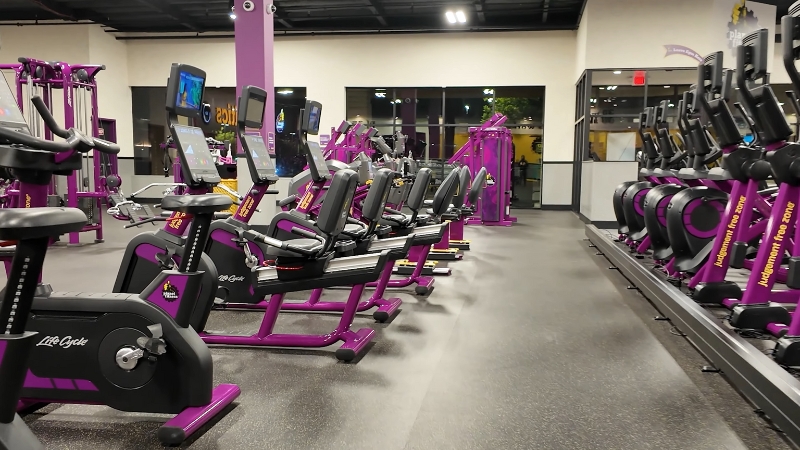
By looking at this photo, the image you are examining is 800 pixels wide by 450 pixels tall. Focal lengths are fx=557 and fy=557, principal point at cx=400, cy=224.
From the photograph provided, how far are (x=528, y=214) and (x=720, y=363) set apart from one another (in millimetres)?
9851

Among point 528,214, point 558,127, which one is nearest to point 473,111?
point 558,127

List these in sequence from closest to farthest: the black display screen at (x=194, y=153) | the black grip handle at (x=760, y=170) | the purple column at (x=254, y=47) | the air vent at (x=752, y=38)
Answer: the black display screen at (x=194, y=153) → the air vent at (x=752, y=38) → the black grip handle at (x=760, y=170) → the purple column at (x=254, y=47)

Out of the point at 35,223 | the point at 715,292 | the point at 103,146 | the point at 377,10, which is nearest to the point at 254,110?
the point at 103,146

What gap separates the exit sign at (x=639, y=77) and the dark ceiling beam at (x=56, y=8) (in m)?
11.9

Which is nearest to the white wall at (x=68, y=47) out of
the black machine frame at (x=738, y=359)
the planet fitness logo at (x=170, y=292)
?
the planet fitness logo at (x=170, y=292)

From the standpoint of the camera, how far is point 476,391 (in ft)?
9.00

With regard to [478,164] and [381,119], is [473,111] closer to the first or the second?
[381,119]

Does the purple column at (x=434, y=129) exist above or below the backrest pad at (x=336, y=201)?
above

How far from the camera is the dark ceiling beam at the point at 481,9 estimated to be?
11707mm

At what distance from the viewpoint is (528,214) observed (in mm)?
12625

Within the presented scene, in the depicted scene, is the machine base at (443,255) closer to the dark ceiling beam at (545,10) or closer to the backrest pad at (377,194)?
the backrest pad at (377,194)

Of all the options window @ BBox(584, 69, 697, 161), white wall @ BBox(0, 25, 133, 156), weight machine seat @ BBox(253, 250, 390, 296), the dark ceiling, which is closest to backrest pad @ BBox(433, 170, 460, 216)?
weight machine seat @ BBox(253, 250, 390, 296)

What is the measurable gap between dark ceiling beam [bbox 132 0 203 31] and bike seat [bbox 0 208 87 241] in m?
12.1

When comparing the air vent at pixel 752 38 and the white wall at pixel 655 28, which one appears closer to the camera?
the air vent at pixel 752 38
